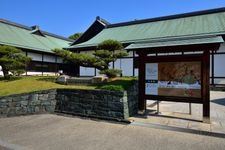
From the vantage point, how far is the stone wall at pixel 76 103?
791cm

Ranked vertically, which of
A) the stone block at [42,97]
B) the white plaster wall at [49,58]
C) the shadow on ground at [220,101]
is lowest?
the shadow on ground at [220,101]

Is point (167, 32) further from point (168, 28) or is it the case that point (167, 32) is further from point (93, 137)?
point (93, 137)

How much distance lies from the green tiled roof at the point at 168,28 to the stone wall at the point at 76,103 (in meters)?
10.3

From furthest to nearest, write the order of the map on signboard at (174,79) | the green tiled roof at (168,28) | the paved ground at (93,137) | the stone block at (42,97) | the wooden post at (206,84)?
the green tiled roof at (168,28) → the stone block at (42,97) → the map on signboard at (174,79) → the wooden post at (206,84) → the paved ground at (93,137)

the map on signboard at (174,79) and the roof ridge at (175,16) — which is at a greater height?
the roof ridge at (175,16)

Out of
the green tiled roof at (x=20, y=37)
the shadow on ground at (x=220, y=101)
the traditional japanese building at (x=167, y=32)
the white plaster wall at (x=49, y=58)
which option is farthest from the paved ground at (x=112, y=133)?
the white plaster wall at (x=49, y=58)

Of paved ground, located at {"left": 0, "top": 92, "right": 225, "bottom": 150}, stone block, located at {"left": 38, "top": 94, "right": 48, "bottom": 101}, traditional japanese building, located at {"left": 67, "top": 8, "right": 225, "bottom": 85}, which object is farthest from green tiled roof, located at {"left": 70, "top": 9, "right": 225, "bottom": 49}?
stone block, located at {"left": 38, "top": 94, "right": 48, "bottom": 101}

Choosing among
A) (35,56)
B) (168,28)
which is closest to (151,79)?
(168,28)

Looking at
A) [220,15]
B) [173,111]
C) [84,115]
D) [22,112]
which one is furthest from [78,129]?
[220,15]

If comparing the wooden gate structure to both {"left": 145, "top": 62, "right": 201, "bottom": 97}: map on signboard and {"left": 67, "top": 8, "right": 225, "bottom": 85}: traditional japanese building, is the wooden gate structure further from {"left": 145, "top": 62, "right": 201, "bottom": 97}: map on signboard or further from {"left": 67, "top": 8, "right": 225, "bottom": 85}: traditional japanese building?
{"left": 67, "top": 8, "right": 225, "bottom": 85}: traditional japanese building

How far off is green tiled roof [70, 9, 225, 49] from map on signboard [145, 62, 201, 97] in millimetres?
9216

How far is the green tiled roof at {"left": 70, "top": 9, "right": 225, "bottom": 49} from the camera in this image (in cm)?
1708

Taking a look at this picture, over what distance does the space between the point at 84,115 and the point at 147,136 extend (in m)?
3.25

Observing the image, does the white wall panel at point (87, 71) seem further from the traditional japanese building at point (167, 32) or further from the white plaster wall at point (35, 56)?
the white plaster wall at point (35, 56)
